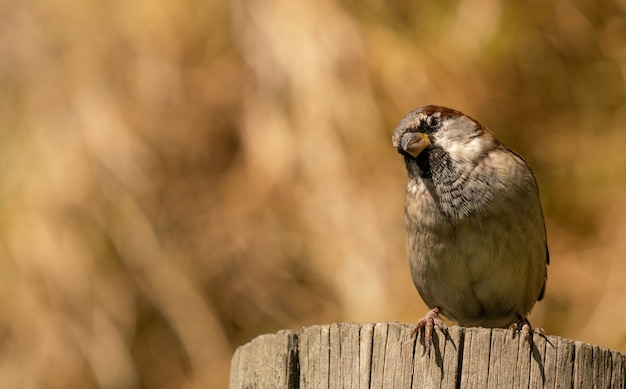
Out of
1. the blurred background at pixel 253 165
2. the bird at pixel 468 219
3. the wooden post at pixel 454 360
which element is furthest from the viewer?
the blurred background at pixel 253 165

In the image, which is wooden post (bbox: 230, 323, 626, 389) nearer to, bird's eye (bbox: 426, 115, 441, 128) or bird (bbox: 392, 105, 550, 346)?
bird (bbox: 392, 105, 550, 346)

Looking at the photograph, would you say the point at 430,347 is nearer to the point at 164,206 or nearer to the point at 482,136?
the point at 482,136

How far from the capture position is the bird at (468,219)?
2.86 meters

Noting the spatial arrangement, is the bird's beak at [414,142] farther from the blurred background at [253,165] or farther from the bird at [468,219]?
the blurred background at [253,165]

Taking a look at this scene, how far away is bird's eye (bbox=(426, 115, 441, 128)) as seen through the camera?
295 cm

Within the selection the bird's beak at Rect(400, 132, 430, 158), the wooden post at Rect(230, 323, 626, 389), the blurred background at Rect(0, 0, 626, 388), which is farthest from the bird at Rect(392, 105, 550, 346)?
the blurred background at Rect(0, 0, 626, 388)

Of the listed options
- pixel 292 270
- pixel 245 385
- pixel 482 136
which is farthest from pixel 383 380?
pixel 292 270

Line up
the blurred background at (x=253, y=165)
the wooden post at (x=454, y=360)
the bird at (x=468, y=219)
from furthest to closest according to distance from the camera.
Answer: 1. the blurred background at (x=253, y=165)
2. the bird at (x=468, y=219)
3. the wooden post at (x=454, y=360)

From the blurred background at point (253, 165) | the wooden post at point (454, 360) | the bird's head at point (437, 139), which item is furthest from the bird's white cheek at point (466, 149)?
the blurred background at point (253, 165)

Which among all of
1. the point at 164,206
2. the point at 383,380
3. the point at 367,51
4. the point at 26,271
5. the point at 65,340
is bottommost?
the point at 383,380

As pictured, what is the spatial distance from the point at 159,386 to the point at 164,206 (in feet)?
2.93

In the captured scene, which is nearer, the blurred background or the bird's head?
the bird's head

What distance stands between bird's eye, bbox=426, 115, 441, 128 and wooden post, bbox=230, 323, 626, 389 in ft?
3.33

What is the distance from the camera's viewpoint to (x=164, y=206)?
16.8 feet
